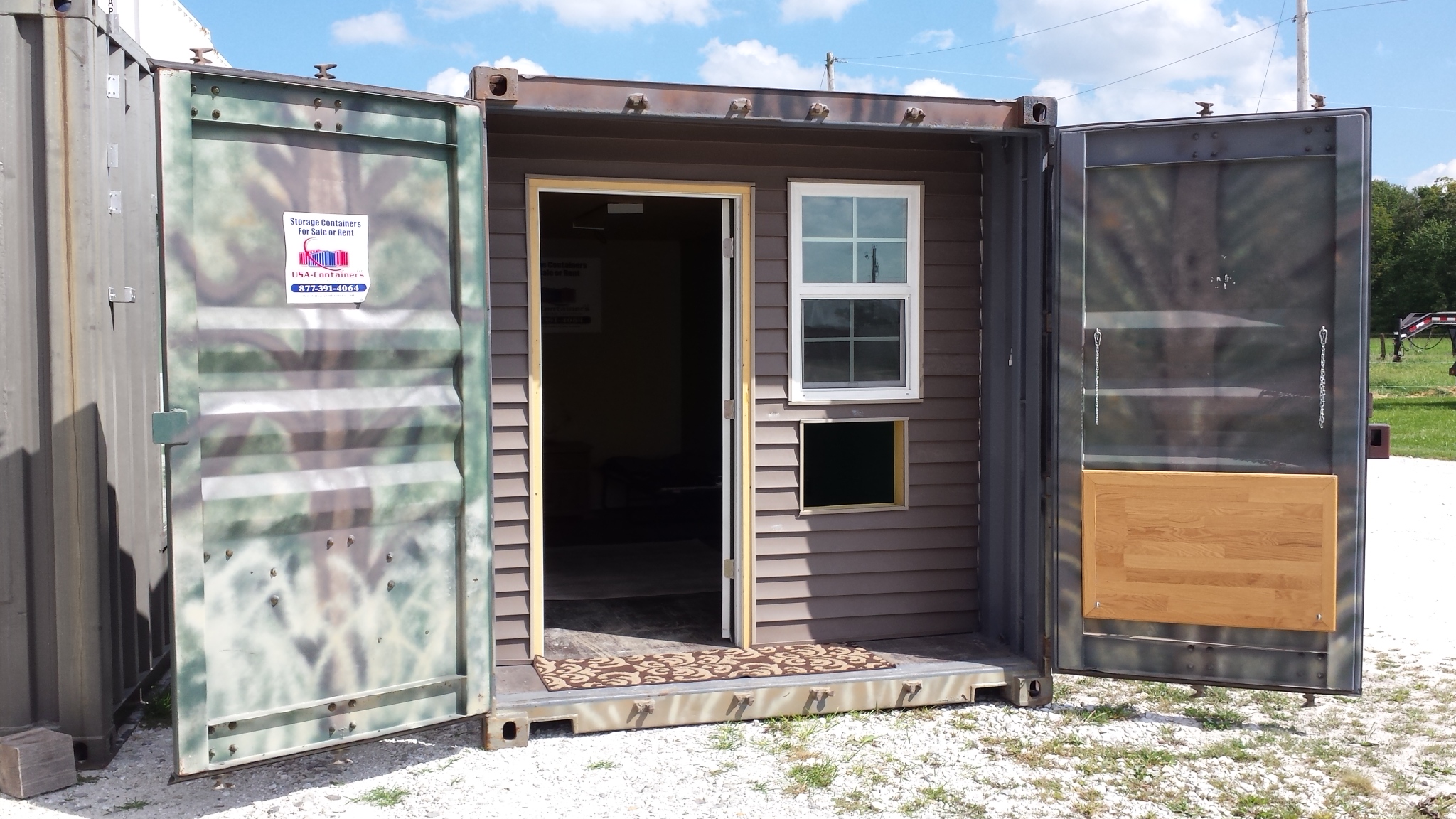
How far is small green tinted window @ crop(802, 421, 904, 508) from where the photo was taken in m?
5.46

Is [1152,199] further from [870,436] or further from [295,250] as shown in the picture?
[295,250]

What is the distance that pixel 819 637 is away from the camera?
17.9 ft

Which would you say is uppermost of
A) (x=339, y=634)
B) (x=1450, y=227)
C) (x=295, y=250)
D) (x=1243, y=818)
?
(x=1450, y=227)

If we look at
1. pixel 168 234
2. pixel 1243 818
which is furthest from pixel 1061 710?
pixel 168 234

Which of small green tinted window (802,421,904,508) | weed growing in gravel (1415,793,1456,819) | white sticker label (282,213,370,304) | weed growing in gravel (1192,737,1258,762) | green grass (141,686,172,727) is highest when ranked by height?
white sticker label (282,213,370,304)

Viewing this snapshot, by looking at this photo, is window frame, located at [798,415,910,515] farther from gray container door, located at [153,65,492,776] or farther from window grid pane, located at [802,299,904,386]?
gray container door, located at [153,65,492,776]

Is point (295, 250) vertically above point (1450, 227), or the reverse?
point (1450, 227)

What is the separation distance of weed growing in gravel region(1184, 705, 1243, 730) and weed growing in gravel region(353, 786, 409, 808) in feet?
10.1

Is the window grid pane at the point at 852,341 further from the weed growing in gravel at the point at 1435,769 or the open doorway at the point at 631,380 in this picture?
the open doorway at the point at 631,380

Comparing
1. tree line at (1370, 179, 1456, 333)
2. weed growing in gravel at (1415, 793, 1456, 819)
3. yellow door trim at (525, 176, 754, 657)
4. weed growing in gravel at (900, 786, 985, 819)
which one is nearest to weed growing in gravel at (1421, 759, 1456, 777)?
weed growing in gravel at (1415, 793, 1456, 819)

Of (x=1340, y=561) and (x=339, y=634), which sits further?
(x=1340, y=561)

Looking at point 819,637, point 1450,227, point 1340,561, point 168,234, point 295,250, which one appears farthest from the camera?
point 1450,227

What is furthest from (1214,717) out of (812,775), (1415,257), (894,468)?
(1415,257)

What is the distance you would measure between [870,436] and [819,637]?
96cm
